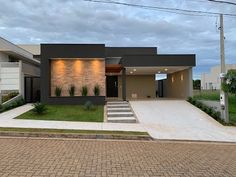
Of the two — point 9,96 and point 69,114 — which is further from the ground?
point 9,96

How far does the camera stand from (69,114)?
17.7 meters

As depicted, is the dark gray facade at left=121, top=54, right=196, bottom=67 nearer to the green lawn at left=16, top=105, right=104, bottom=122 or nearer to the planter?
the planter

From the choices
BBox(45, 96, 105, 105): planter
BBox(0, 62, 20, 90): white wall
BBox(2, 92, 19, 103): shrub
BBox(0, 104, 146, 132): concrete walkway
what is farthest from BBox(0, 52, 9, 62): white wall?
BBox(0, 104, 146, 132): concrete walkway

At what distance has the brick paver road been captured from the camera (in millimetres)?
6672

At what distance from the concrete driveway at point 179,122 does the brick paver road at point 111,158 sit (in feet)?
5.98

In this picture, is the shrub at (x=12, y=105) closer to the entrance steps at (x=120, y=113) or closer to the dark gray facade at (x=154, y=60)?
the entrance steps at (x=120, y=113)

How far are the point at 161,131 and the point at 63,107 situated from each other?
8.37 m

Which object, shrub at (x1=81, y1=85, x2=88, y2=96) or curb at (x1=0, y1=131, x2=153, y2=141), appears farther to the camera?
shrub at (x1=81, y1=85, x2=88, y2=96)

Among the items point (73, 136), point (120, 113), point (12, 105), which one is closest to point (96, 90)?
point (120, 113)

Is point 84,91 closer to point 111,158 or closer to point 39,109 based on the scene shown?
point 39,109

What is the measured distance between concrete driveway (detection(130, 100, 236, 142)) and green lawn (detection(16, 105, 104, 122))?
2464 millimetres

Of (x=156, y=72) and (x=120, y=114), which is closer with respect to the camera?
(x=120, y=114)

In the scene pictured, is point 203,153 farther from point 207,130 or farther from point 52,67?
point 52,67

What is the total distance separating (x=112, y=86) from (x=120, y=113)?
12779 mm
